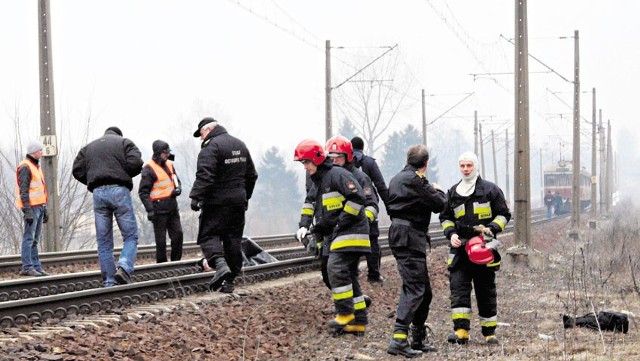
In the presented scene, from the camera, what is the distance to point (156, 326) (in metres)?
7.48

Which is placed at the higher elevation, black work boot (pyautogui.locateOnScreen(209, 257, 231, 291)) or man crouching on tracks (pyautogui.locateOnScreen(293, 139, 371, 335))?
man crouching on tracks (pyautogui.locateOnScreen(293, 139, 371, 335))

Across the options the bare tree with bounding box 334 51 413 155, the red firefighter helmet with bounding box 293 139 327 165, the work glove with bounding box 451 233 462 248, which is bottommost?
the work glove with bounding box 451 233 462 248

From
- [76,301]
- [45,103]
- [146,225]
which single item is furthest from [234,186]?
[146,225]

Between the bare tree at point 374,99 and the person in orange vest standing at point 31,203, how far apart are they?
186ft

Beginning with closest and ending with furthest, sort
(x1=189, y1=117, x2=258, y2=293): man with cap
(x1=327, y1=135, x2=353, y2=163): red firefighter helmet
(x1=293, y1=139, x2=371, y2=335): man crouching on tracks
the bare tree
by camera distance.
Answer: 1. (x1=293, y1=139, x2=371, y2=335): man crouching on tracks
2. (x1=327, y1=135, x2=353, y2=163): red firefighter helmet
3. (x1=189, y1=117, x2=258, y2=293): man with cap
4. the bare tree

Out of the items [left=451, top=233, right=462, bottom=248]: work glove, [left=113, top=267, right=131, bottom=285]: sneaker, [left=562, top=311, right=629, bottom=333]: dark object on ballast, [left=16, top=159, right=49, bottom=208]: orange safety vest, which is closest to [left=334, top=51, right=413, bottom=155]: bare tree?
[left=16, top=159, right=49, bottom=208]: orange safety vest

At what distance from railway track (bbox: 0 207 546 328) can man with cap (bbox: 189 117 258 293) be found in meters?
0.65

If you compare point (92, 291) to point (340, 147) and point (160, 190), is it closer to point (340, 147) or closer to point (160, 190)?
point (340, 147)

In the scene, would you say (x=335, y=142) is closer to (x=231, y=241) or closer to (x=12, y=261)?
(x=231, y=241)

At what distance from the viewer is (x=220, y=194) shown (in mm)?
9633

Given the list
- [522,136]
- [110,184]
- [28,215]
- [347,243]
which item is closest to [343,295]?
[347,243]

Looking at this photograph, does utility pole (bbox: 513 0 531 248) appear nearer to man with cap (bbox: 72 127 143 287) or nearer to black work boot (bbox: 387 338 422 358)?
man with cap (bbox: 72 127 143 287)

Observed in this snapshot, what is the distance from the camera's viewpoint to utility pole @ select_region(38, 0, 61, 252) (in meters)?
16.2

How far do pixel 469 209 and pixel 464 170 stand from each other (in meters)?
0.37
